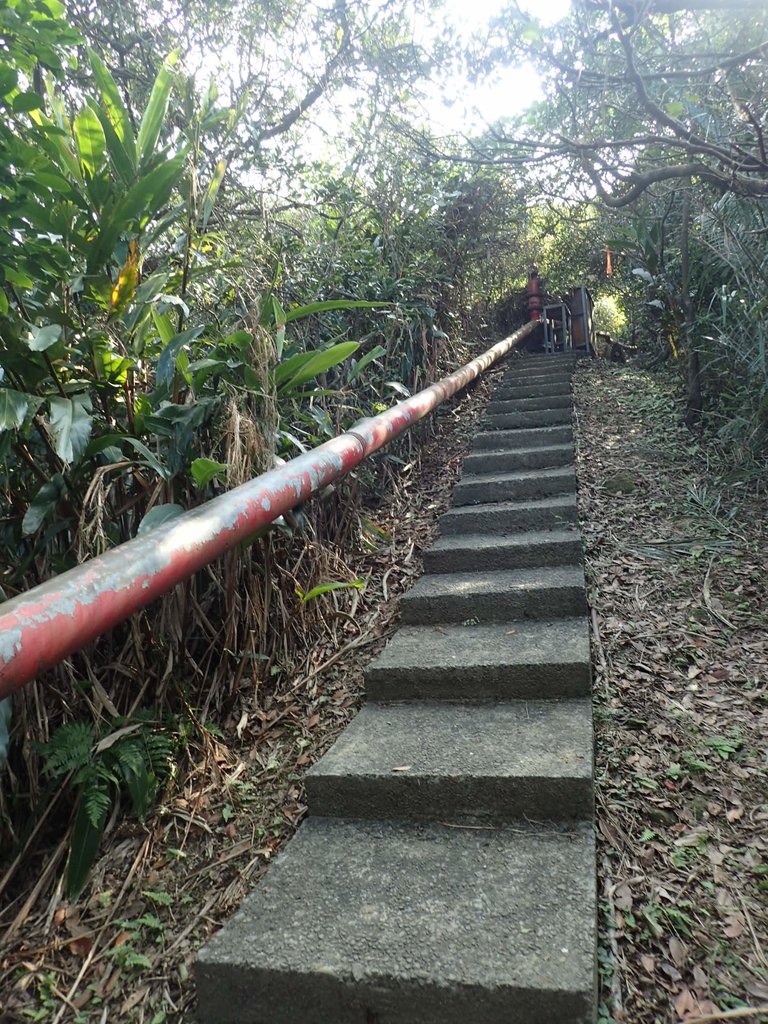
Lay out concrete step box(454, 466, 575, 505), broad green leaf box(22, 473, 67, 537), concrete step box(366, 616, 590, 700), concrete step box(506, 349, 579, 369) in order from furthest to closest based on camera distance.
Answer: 1. concrete step box(506, 349, 579, 369)
2. concrete step box(454, 466, 575, 505)
3. concrete step box(366, 616, 590, 700)
4. broad green leaf box(22, 473, 67, 537)

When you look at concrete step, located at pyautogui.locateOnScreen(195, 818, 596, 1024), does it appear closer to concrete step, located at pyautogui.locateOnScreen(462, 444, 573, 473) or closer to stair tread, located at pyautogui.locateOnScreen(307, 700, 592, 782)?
stair tread, located at pyautogui.locateOnScreen(307, 700, 592, 782)

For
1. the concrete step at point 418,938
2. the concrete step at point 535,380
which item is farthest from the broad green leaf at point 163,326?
the concrete step at point 535,380

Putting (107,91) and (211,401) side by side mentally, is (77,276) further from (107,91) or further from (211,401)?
(107,91)

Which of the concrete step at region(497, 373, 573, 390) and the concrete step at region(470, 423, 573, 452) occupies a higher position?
the concrete step at region(497, 373, 573, 390)

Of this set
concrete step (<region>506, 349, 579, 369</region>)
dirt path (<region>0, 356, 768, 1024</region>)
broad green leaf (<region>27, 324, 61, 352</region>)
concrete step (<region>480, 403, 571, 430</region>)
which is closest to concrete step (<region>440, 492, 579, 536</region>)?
dirt path (<region>0, 356, 768, 1024</region>)

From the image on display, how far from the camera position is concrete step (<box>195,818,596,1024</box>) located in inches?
50.6

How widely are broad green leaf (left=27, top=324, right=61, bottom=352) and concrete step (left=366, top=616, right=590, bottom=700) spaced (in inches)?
55.8

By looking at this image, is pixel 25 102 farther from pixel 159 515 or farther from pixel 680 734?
pixel 680 734

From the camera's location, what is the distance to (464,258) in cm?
638

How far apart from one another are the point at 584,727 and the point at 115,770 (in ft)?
4.25

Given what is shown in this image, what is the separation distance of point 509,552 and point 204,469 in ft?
5.38

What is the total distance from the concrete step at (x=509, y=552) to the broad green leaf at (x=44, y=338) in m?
1.95

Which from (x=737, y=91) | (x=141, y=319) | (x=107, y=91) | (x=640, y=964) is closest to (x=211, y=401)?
(x=141, y=319)

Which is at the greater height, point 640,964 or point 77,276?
point 77,276
